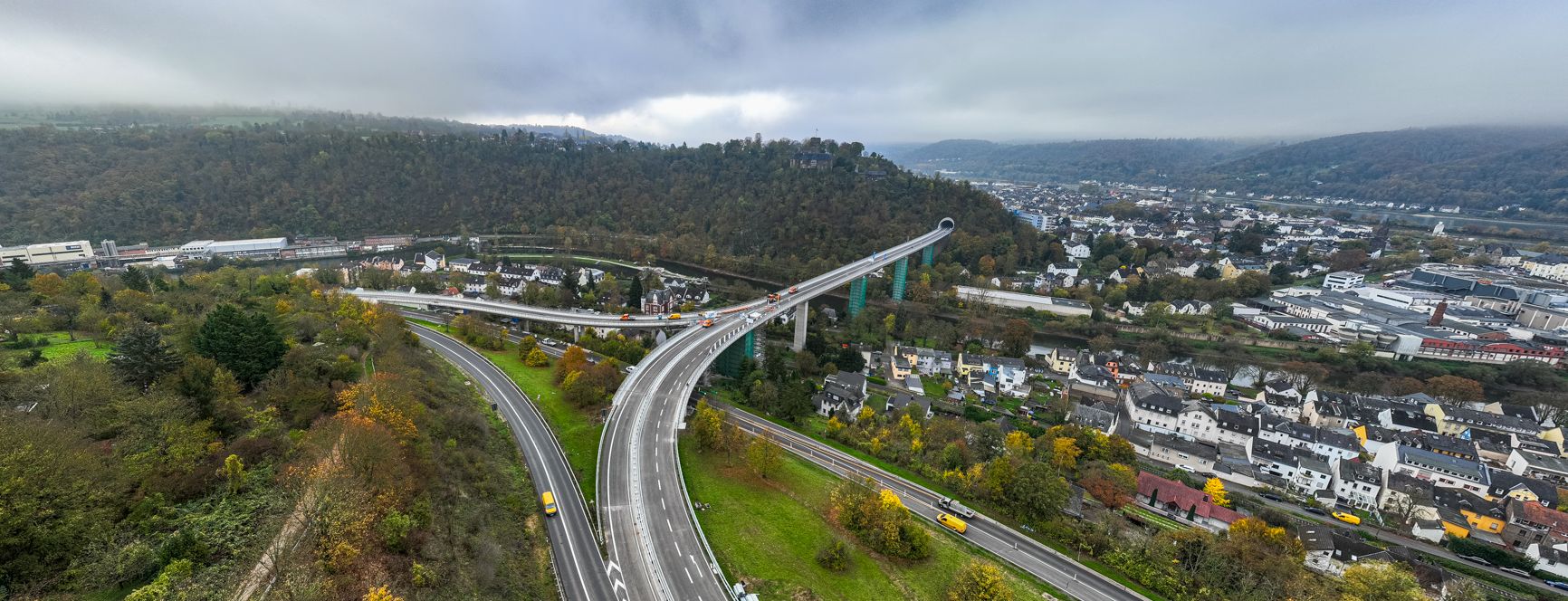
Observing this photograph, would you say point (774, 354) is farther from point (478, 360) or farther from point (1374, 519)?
point (1374, 519)

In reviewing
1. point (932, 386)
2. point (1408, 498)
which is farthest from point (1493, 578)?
point (932, 386)

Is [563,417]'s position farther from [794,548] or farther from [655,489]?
[794,548]

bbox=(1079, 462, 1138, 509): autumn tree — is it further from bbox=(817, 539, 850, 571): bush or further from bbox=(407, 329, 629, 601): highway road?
bbox=(407, 329, 629, 601): highway road

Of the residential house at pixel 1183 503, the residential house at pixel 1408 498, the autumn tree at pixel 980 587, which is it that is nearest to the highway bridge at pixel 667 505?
the autumn tree at pixel 980 587

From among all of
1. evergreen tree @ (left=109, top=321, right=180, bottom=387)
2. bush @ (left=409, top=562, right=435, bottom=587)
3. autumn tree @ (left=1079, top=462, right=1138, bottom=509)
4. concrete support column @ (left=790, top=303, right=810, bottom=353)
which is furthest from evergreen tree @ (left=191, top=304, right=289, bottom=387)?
autumn tree @ (left=1079, top=462, right=1138, bottom=509)

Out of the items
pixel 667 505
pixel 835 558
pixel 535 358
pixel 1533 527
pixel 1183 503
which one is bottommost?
pixel 1183 503

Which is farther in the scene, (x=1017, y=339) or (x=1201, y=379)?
(x=1017, y=339)
